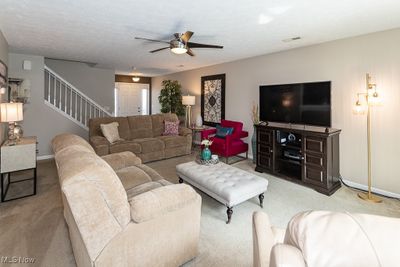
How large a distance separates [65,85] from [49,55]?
0.95m

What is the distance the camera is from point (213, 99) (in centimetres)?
613

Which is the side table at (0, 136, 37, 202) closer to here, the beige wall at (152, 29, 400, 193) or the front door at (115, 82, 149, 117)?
the beige wall at (152, 29, 400, 193)

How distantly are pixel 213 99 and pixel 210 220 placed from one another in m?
4.12

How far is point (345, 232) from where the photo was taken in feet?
2.78

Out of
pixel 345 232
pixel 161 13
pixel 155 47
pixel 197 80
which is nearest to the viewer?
pixel 345 232

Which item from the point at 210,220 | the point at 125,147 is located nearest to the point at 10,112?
the point at 125,147

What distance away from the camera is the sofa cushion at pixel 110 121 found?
4.89 meters

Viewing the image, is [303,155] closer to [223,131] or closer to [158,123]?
[223,131]

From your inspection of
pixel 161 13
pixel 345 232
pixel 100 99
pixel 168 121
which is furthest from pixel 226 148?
pixel 100 99

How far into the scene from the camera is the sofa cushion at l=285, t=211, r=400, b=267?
0.80 metres

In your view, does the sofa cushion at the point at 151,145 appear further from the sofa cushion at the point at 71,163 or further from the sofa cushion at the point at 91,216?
the sofa cushion at the point at 91,216

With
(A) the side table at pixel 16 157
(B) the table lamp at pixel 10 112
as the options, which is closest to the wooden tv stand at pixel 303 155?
(A) the side table at pixel 16 157

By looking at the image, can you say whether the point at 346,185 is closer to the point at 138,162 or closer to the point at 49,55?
the point at 138,162

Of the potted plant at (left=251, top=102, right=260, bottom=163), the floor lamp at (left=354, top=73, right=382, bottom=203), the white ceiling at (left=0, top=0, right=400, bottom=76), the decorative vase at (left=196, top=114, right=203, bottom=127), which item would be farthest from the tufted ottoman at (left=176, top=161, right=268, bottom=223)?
the decorative vase at (left=196, top=114, right=203, bottom=127)
